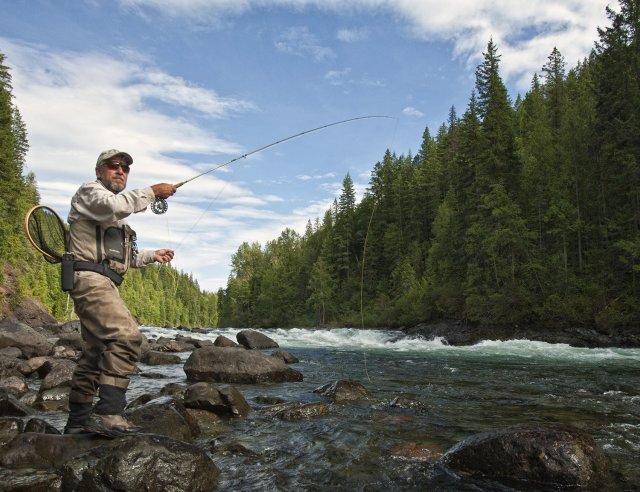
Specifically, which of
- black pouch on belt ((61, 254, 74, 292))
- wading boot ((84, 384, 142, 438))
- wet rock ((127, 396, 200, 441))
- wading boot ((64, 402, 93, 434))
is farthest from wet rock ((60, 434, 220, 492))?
black pouch on belt ((61, 254, 74, 292))

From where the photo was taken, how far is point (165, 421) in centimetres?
535

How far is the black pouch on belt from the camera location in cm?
400

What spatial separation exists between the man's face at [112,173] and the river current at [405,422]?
10.1 feet

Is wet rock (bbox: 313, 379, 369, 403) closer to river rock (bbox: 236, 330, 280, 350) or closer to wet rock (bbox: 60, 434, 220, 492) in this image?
wet rock (bbox: 60, 434, 220, 492)

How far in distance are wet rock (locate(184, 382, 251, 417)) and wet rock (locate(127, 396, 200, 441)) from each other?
92 centimetres

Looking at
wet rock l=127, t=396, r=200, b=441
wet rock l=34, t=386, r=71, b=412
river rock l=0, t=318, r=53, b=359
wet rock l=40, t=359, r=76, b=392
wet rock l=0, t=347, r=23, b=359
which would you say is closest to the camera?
wet rock l=127, t=396, r=200, b=441

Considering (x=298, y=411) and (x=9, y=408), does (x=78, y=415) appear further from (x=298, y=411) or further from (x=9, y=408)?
(x=298, y=411)

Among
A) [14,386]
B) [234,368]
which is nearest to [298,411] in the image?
[234,368]

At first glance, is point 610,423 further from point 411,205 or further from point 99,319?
point 411,205

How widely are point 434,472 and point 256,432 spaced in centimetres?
251

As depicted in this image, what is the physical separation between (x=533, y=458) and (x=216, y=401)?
14.6 ft

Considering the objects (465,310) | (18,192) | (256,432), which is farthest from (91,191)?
(18,192)

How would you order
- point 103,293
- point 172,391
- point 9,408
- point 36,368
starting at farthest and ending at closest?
point 36,368, point 172,391, point 9,408, point 103,293

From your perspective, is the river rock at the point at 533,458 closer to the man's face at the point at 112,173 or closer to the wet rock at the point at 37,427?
the wet rock at the point at 37,427
